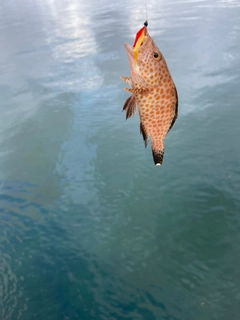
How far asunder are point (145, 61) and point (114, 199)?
2.28m

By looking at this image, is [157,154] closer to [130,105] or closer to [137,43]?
[130,105]

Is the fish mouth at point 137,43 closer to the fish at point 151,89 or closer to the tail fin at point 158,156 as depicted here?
the fish at point 151,89

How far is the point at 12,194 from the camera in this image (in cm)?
353

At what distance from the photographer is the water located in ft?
8.39

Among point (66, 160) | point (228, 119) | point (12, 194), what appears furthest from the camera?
point (228, 119)

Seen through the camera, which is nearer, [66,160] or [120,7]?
[66,160]

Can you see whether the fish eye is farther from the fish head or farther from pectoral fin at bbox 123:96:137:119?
pectoral fin at bbox 123:96:137:119

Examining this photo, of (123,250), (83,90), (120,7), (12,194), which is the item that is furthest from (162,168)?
(120,7)

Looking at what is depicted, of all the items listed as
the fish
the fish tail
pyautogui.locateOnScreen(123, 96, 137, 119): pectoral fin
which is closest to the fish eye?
the fish

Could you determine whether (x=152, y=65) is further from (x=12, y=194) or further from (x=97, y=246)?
(x=12, y=194)

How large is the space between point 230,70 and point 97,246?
12.7ft

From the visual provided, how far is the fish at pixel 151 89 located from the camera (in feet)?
3.74

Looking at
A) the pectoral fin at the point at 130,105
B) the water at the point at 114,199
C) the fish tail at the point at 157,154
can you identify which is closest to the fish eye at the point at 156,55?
the pectoral fin at the point at 130,105

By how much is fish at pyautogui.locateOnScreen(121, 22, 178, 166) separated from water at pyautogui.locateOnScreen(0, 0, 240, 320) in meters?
1.67
